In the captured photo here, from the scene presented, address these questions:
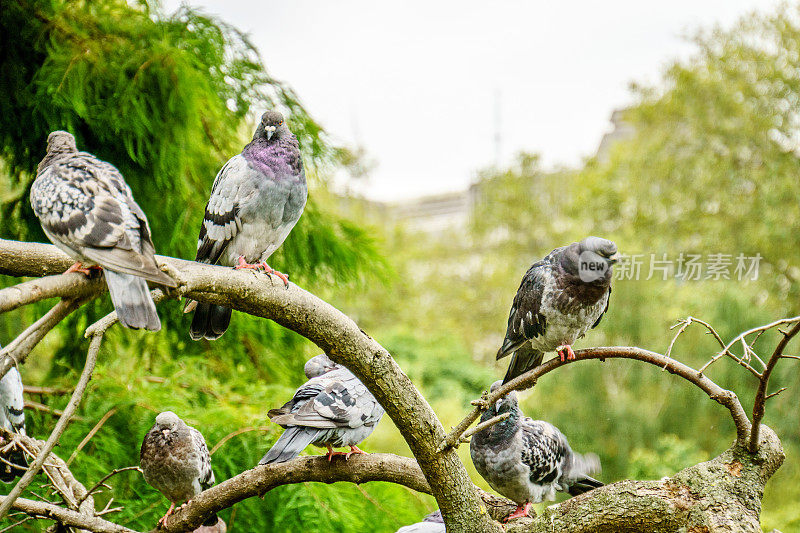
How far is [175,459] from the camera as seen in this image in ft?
8.68

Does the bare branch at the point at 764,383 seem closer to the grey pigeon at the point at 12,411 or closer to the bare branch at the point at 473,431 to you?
the bare branch at the point at 473,431

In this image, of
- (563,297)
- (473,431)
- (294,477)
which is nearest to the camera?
(473,431)

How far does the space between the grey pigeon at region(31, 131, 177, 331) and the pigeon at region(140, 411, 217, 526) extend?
110 cm

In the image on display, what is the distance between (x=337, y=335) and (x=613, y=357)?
0.75 m

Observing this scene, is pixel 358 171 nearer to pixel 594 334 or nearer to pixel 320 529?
pixel 594 334

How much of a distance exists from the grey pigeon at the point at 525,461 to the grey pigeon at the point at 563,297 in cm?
40

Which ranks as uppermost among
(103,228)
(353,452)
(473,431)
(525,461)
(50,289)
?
(103,228)

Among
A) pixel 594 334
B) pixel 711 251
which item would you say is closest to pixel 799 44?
pixel 711 251

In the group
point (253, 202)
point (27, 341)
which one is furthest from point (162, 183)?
point (27, 341)

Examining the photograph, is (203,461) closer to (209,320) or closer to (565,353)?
(209,320)

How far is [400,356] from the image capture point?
1086 cm

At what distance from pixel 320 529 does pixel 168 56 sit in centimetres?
196

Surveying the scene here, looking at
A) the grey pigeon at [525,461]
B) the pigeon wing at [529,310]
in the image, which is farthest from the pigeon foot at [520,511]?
the pigeon wing at [529,310]

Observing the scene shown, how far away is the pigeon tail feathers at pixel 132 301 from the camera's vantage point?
65.3 inches
